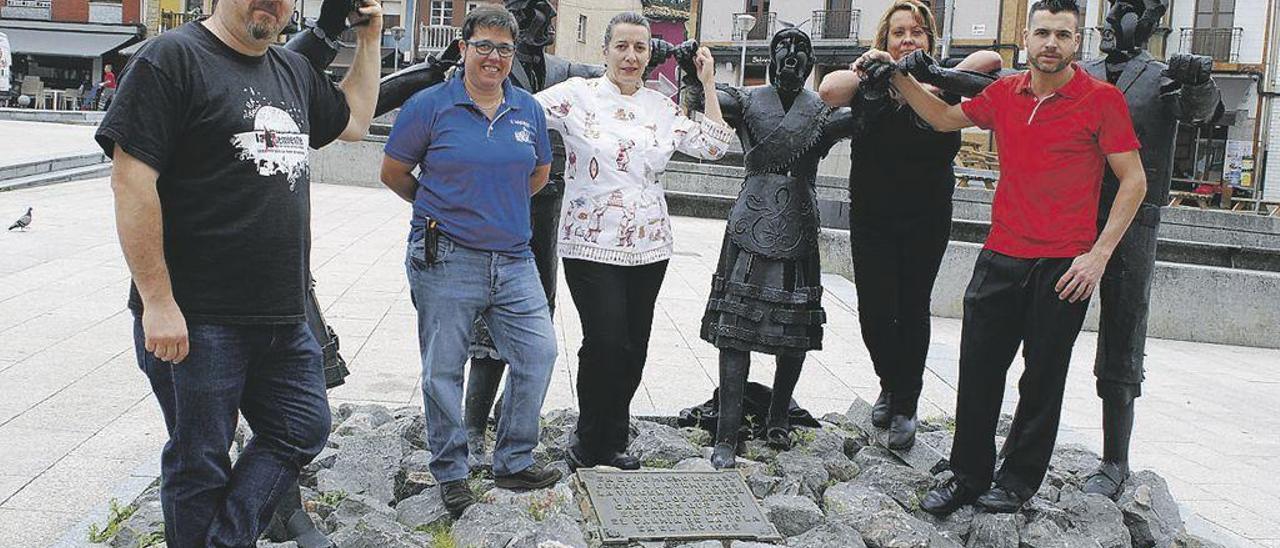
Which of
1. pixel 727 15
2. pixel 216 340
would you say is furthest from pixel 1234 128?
pixel 216 340

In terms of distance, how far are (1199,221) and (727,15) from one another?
1015 inches

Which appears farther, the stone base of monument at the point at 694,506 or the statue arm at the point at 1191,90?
the statue arm at the point at 1191,90

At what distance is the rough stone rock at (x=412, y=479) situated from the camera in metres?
4.32

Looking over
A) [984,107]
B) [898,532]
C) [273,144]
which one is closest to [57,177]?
[273,144]

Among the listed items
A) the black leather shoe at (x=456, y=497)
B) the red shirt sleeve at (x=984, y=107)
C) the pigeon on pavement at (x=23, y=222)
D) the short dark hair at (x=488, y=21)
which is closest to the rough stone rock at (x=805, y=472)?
the black leather shoe at (x=456, y=497)

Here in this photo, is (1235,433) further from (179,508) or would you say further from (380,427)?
(179,508)

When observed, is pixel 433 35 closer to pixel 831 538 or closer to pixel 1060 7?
pixel 1060 7

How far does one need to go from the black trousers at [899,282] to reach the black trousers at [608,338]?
3.50 ft

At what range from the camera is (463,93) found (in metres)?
4.02

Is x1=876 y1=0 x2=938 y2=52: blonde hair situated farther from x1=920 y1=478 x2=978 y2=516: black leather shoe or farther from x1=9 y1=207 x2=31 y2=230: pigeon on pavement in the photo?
x1=9 y1=207 x2=31 y2=230: pigeon on pavement

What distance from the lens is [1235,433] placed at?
692 centimetres

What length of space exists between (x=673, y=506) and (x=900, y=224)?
166cm

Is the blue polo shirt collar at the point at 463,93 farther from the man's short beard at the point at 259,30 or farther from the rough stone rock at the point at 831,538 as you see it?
the rough stone rock at the point at 831,538

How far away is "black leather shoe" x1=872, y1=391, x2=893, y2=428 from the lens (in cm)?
527
